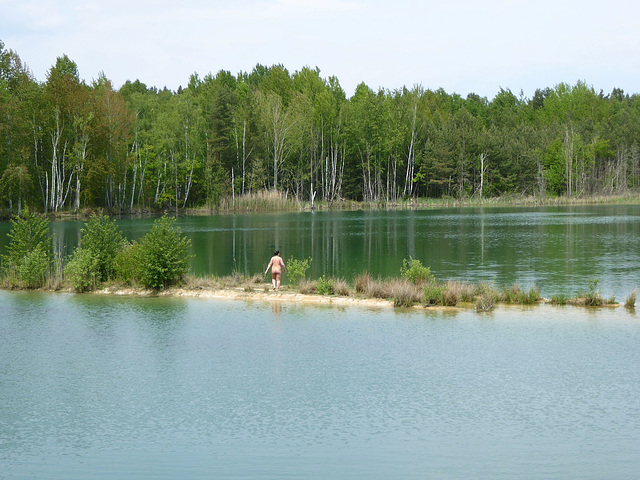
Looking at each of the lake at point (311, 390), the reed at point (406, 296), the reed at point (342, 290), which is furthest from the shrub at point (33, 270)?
the reed at point (406, 296)

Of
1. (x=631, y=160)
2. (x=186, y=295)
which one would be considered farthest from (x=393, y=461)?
(x=631, y=160)

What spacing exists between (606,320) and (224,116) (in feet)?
267

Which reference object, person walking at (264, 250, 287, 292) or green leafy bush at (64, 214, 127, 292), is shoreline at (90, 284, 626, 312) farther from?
green leafy bush at (64, 214, 127, 292)

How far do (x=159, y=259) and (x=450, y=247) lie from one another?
22.3m

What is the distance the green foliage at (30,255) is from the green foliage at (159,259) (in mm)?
4911

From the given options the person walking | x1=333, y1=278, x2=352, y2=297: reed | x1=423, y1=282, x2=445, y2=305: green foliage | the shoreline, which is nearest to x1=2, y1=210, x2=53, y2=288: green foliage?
the shoreline

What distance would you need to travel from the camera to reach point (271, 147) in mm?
98688

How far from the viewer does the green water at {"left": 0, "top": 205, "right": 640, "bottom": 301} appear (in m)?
32.6

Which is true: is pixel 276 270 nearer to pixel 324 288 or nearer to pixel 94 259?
pixel 324 288

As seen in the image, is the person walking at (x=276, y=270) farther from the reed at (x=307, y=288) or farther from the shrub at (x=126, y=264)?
the shrub at (x=126, y=264)

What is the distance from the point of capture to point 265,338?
1986 centimetres

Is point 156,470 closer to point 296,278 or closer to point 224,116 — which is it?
point 296,278

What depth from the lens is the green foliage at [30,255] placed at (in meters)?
30.0

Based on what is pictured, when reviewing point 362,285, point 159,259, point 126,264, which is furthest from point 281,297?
point 126,264
